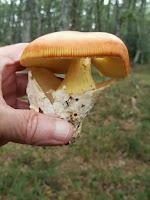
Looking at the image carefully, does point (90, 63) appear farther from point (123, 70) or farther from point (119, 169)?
point (119, 169)

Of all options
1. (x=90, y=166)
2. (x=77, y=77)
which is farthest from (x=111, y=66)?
(x=90, y=166)

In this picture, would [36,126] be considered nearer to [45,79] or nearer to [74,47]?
[45,79]

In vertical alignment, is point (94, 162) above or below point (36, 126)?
below

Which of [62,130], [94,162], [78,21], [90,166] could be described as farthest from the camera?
[78,21]

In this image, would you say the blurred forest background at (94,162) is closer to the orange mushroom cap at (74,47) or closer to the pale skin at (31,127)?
the pale skin at (31,127)

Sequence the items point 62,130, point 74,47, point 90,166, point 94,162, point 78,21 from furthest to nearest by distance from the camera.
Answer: point 78,21, point 94,162, point 90,166, point 62,130, point 74,47

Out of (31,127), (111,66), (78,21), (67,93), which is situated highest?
(111,66)

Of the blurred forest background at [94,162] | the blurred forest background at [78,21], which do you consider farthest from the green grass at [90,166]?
the blurred forest background at [78,21]
